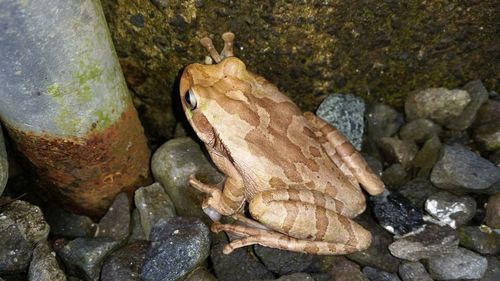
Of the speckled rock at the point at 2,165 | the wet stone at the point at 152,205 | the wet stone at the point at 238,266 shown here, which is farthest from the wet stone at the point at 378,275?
the speckled rock at the point at 2,165

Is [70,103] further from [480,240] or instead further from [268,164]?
[480,240]

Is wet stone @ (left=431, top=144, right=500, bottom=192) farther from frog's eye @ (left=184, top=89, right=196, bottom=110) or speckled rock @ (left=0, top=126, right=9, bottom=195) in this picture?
speckled rock @ (left=0, top=126, right=9, bottom=195)

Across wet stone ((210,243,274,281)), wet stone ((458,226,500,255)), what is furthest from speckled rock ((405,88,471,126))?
wet stone ((210,243,274,281))

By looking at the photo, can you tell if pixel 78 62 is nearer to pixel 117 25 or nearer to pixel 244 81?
pixel 117 25

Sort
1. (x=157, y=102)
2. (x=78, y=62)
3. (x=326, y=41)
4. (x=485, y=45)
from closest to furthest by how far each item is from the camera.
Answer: (x=78, y=62) < (x=326, y=41) < (x=485, y=45) < (x=157, y=102)

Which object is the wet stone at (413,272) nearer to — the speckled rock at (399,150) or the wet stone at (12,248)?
the speckled rock at (399,150)

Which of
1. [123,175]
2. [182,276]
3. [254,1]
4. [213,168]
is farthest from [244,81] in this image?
[182,276]

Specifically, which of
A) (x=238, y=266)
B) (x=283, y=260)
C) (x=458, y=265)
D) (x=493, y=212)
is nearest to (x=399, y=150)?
(x=493, y=212)
